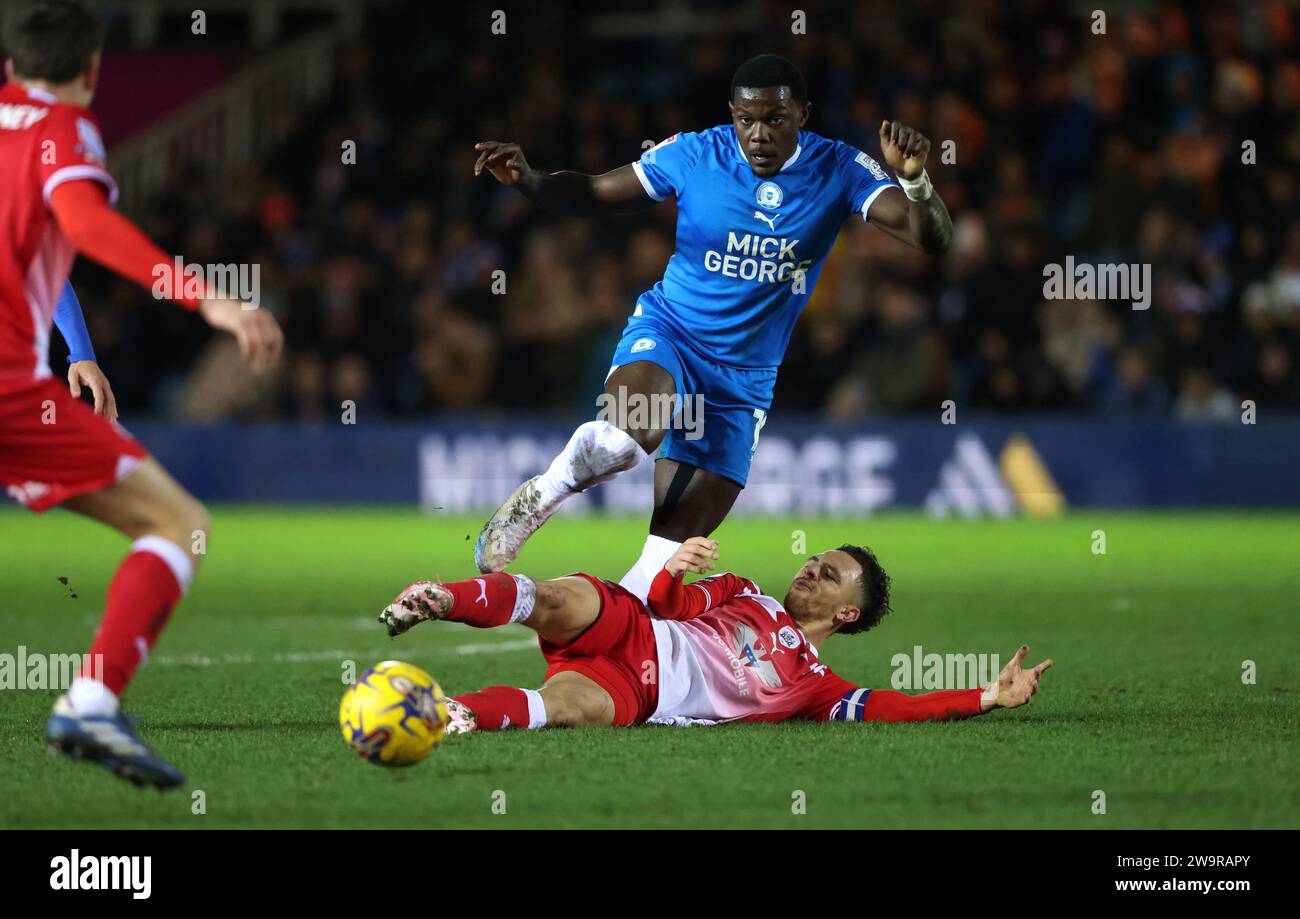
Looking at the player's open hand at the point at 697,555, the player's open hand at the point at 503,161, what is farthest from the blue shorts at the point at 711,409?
the player's open hand at the point at 697,555

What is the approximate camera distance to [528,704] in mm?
6488

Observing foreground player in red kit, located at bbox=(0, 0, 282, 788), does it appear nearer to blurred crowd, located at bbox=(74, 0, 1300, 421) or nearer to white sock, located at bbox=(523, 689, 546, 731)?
white sock, located at bbox=(523, 689, 546, 731)

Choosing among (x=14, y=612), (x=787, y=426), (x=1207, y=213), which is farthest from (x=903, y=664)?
(x=1207, y=213)

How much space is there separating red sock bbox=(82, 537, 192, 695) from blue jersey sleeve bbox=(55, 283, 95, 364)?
4.90 feet

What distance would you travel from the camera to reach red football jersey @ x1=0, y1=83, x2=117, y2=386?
16.3 feet

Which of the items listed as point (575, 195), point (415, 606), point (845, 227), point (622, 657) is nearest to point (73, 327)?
point (415, 606)

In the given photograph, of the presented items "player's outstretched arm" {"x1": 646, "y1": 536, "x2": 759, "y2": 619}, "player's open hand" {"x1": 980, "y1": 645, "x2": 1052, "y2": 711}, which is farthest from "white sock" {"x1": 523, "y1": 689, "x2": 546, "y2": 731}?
"player's open hand" {"x1": 980, "y1": 645, "x2": 1052, "y2": 711}

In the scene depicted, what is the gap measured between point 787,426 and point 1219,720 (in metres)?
10.7

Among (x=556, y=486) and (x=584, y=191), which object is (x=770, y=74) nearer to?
(x=584, y=191)

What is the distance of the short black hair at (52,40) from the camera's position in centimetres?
510

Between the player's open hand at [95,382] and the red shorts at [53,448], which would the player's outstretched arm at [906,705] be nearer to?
the player's open hand at [95,382]

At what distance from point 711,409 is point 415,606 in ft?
7.62

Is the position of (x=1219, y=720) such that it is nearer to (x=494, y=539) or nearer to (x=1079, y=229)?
(x=494, y=539)

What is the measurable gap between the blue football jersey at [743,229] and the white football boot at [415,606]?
87.9 inches
